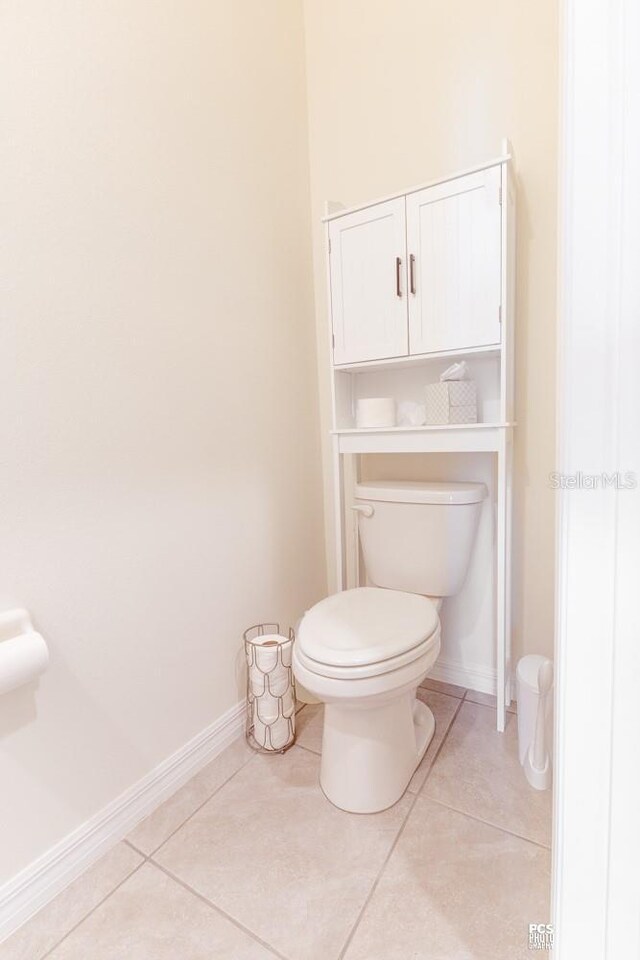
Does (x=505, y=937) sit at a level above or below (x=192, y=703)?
below

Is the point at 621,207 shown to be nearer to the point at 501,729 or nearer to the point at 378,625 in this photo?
the point at 378,625

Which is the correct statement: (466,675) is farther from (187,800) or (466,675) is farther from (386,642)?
(187,800)

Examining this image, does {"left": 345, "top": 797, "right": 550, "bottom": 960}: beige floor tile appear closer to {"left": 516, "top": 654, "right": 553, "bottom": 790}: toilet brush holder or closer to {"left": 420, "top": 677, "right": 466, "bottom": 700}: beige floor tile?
{"left": 516, "top": 654, "right": 553, "bottom": 790}: toilet brush holder

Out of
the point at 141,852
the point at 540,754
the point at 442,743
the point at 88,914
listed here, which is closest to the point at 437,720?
the point at 442,743

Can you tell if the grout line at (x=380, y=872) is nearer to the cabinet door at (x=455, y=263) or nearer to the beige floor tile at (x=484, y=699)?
the beige floor tile at (x=484, y=699)

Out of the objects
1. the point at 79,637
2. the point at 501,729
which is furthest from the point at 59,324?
the point at 501,729

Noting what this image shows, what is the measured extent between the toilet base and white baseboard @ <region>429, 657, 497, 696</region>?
0.51 metres

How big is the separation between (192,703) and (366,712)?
0.50 m

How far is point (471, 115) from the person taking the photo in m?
1.36

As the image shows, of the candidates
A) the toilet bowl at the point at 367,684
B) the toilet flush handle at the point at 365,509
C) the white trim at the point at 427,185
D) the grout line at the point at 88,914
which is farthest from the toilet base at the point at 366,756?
the white trim at the point at 427,185

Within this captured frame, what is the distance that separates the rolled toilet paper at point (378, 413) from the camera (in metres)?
1.47

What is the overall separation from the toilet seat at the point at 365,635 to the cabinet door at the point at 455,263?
2.44ft

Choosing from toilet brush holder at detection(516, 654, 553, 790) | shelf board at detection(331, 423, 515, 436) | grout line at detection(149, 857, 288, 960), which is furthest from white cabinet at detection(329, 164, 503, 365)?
grout line at detection(149, 857, 288, 960)

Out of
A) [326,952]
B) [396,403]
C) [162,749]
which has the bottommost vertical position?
[326,952]
